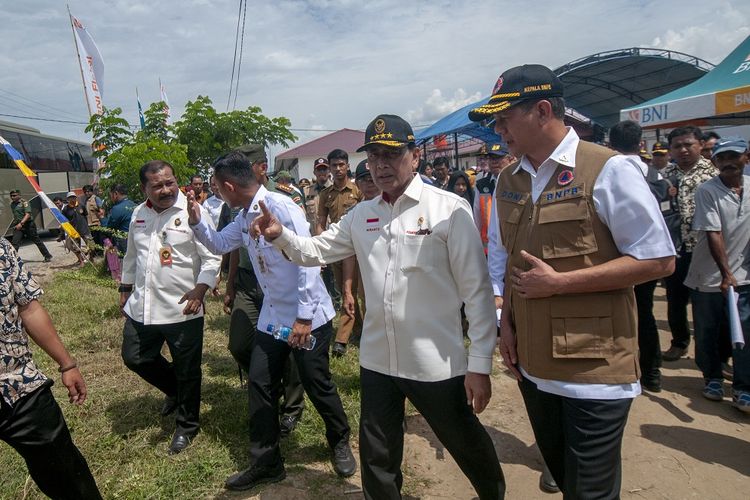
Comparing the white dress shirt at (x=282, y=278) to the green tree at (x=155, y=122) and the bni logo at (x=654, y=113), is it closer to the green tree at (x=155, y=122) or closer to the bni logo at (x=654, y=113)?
the green tree at (x=155, y=122)

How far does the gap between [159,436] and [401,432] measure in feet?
7.09

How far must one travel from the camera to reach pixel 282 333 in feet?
9.45

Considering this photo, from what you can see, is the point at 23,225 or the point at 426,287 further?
the point at 23,225

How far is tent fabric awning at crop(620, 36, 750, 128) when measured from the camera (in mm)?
7156

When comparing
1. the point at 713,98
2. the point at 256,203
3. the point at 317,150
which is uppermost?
the point at 317,150

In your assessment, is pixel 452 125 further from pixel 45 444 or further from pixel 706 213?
pixel 45 444

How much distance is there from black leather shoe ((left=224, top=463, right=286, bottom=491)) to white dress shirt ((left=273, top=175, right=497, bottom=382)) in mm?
1165

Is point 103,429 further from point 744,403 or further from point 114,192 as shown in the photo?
point 114,192

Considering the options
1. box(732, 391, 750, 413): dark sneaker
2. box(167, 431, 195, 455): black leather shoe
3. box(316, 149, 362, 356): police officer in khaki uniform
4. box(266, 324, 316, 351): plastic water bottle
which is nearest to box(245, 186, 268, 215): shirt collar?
box(266, 324, 316, 351): plastic water bottle

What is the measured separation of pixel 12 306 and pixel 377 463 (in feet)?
5.61

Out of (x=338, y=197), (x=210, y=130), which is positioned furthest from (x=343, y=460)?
(x=210, y=130)

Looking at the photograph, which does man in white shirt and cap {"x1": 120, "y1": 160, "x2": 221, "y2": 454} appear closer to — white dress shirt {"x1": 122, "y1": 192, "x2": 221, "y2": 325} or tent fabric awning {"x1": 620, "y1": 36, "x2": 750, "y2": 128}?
white dress shirt {"x1": 122, "y1": 192, "x2": 221, "y2": 325}

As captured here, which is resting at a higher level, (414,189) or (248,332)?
(414,189)

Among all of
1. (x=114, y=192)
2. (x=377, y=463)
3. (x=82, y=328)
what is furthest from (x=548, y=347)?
(x=114, y=192)
